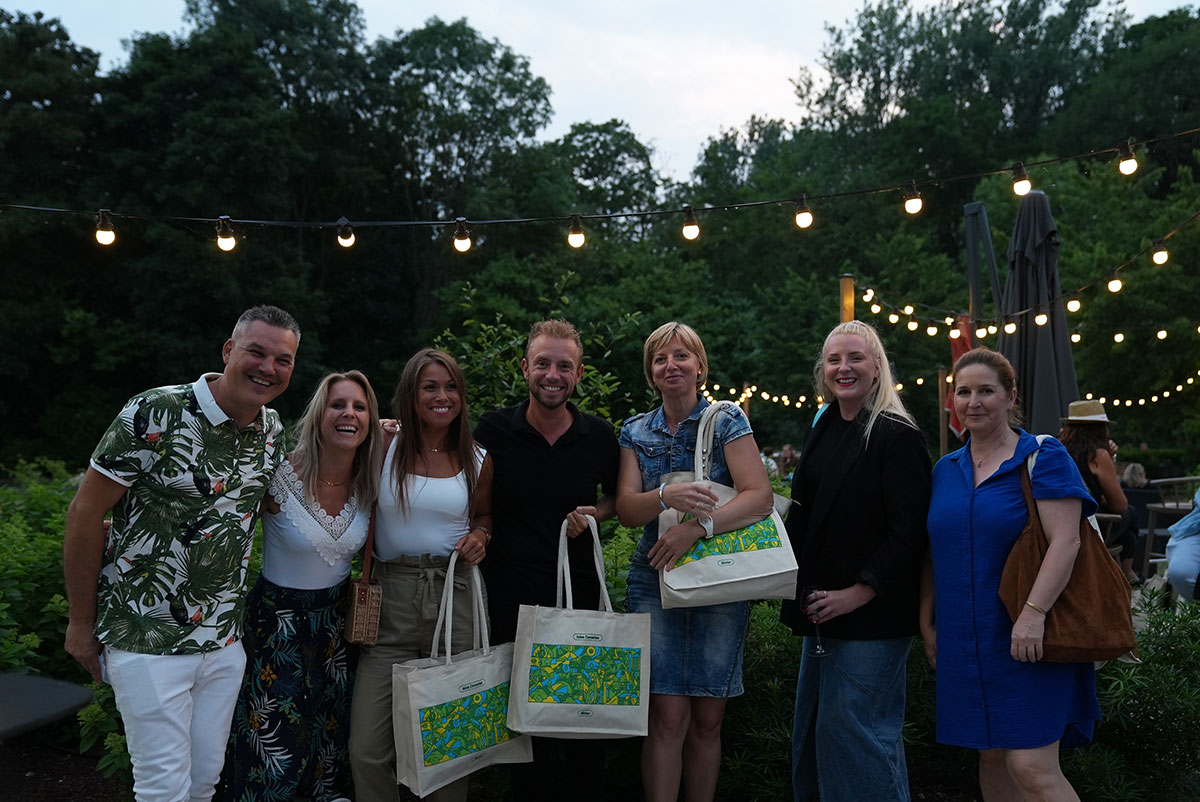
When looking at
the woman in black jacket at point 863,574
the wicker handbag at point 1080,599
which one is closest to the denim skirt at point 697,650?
the woman in black jacket at point 863,574

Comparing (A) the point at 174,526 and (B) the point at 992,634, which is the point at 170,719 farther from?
(B) the point at 992,634

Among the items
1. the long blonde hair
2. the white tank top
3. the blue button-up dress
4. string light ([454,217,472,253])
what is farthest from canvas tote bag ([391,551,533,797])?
string light ([454,217,472,253])

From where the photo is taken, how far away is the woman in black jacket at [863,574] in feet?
9.73

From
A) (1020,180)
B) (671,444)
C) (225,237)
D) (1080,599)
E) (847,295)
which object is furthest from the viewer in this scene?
(847,295)

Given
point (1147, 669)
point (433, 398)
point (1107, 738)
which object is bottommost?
point (1107, 738)

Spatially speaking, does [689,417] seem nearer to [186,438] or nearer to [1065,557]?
[1065,557]

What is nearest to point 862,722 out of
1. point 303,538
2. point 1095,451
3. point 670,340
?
point 670,340

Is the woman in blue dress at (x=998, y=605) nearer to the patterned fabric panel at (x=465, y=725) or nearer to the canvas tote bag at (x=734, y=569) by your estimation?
the canvas tote bag at (x=734, y=569)

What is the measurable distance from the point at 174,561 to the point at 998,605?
8.65 feet

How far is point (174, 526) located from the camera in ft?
9.30

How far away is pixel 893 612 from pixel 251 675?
224cm

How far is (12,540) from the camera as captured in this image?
500cm

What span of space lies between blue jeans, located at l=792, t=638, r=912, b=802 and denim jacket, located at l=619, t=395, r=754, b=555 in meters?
0.71

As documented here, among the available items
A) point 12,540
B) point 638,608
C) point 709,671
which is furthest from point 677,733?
point 12,540
